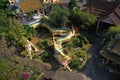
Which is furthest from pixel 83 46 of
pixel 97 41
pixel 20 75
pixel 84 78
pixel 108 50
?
pixel 20 75

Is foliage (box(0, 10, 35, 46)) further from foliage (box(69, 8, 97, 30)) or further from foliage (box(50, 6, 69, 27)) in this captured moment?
foliage (box(69, 8, 97, 30))

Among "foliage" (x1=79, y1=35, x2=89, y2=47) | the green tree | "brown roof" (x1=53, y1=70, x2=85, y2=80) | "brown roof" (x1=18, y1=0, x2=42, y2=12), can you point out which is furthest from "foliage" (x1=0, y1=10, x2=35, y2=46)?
the green tree

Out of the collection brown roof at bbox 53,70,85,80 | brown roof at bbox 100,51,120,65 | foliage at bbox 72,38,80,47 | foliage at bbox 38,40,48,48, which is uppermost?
brown roof at bbox 100,51,120,65

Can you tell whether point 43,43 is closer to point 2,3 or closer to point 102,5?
point 102,5

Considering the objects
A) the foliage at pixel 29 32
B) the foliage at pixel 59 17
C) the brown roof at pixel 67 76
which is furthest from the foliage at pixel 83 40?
the foliage at pixel 29 32

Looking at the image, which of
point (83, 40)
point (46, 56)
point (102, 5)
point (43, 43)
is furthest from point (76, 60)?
point (102, 5)

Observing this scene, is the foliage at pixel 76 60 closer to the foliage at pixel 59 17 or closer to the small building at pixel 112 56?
the small building at pixel 112 56

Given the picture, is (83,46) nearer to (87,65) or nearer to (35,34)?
(87,65)
